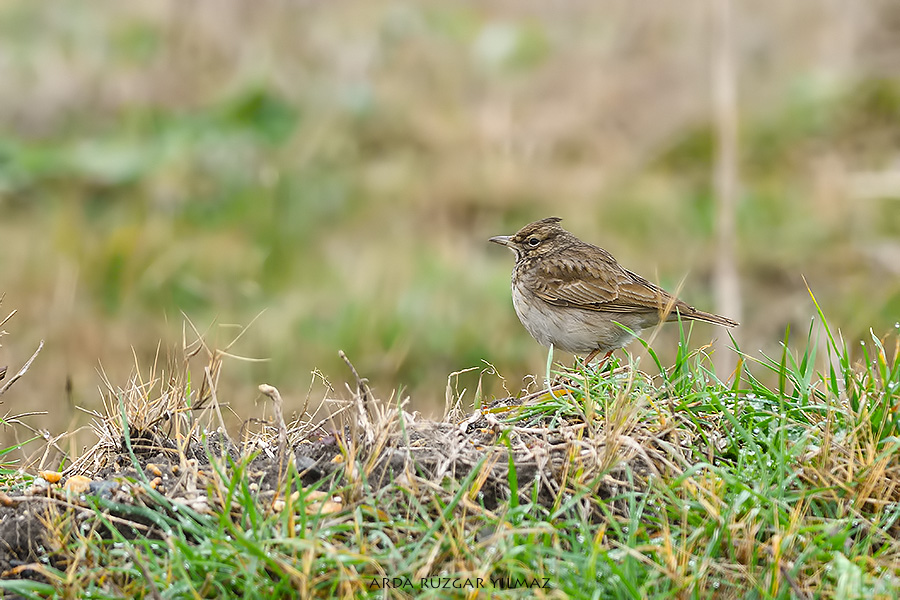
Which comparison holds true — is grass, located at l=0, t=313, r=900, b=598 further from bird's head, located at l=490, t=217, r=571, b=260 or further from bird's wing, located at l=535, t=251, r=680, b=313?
bird's head, located at l=490, t=217, r=571, b=260

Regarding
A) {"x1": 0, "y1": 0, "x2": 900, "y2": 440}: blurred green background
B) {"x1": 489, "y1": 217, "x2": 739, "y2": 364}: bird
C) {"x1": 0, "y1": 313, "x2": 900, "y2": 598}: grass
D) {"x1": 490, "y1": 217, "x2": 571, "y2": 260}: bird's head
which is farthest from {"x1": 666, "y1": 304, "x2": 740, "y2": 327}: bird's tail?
{"x1": 0, "y1": 0, "x2": 900, "y2": 440}: blurred green background

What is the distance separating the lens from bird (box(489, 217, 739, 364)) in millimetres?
5535

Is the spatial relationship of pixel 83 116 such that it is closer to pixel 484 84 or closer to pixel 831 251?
pixel 484 84

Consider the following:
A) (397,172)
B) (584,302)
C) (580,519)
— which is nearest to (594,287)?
(584,302)

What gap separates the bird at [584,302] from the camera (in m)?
5.54

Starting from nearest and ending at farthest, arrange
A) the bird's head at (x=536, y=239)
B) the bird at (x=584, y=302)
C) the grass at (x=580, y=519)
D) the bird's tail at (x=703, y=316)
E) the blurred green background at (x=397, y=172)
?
the grass at (x=580, y=519) < the bird's tail at (x=703, y=316) < the bird at (x=584, y=302) < the bird's head at (x=536, y=239) < the blurred green background at (x=397, y=172)

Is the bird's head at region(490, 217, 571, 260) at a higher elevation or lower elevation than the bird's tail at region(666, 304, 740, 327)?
higher

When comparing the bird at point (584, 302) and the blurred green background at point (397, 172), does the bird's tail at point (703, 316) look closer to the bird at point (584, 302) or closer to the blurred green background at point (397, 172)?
the bird at point (584, 302)

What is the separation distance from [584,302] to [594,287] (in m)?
0.14

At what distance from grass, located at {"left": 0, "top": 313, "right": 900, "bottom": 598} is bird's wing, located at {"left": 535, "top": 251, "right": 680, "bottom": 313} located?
6.05 ft

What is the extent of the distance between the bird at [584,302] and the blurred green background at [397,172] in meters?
1.43

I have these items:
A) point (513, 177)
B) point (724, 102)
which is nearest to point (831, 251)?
point (724, 102)

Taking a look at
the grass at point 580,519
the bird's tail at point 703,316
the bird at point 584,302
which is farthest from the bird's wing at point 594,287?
the grass at point 580,519

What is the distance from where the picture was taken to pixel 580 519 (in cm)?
329
